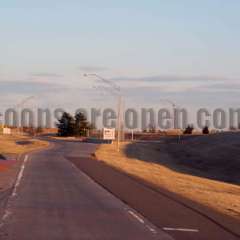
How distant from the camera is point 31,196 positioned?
22422 millimetres

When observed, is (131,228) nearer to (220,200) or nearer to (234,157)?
(220,200)

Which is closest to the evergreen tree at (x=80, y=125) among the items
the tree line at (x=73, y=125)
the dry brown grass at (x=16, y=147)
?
the tree line at (x=73, y=125)

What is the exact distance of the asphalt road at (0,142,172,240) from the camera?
13.6 m

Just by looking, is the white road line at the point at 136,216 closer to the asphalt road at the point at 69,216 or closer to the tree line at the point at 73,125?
the asphalt road at the point at 69,216

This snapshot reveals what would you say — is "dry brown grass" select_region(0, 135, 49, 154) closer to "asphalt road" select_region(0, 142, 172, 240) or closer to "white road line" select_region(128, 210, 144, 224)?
"asphalt road" select_region(0, 142, 172, 240)

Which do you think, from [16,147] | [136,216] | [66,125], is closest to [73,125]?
[66,125]

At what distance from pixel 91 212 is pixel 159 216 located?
171cm

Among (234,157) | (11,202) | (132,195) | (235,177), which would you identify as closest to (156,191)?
(132,195)

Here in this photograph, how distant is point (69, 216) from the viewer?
55.6 ft

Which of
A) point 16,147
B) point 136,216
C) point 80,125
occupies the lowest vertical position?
point 136,216

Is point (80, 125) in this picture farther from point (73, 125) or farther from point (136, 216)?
point (136, 216)

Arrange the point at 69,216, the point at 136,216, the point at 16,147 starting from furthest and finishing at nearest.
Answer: the point at 16,147 → the point at 136,216 → the point at 69,216

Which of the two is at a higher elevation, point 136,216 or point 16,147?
point 16,147

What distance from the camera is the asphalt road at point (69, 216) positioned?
13617 mm
